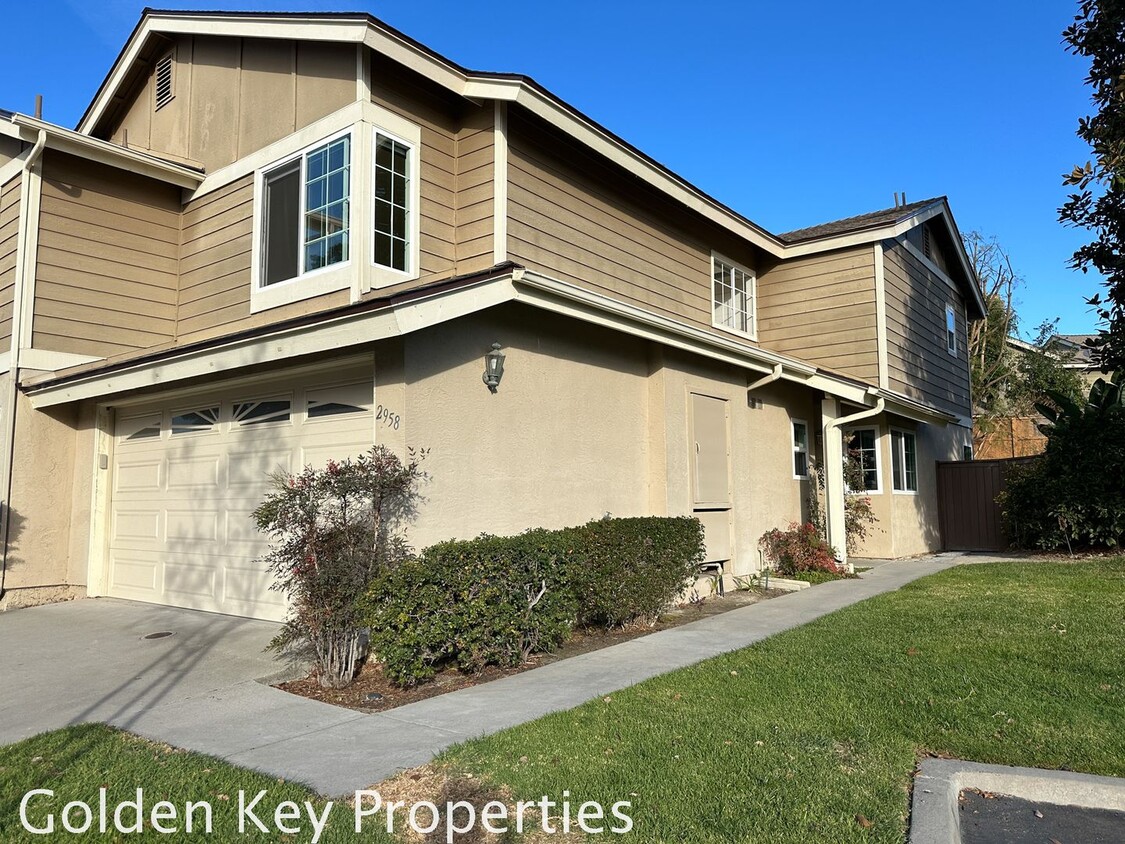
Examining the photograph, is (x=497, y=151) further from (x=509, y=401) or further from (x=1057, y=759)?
(x=1057, y=759)

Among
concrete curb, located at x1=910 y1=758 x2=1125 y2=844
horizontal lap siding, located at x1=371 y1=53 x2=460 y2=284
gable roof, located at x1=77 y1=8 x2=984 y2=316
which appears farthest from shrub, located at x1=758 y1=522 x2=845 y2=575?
concrete curb, located at x1=910 y1=758 x2=1125 y2=844

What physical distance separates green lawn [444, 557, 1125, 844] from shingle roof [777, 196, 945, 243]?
8.70m

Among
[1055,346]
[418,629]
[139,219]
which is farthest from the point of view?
[1055,346]

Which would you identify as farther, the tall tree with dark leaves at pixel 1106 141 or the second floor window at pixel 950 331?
the second floor window at pixel 950 331

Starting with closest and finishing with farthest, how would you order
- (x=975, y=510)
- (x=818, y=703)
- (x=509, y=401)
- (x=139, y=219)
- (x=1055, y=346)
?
(x=818, y=703), (x=509, y=401), (x=139, y=219), (x=975, y=510), (x=1055, y=346)

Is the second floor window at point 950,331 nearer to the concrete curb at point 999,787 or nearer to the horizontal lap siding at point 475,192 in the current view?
the horizontal lap siding at point 475,192

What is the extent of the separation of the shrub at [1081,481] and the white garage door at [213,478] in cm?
1215

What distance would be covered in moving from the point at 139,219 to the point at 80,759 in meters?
8.22

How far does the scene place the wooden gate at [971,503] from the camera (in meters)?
16.4

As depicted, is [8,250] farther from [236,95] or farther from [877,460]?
[877,460]

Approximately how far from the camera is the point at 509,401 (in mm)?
8039

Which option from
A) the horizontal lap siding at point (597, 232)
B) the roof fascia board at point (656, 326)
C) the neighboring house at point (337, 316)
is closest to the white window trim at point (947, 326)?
the neighboring house at point (337, 316)

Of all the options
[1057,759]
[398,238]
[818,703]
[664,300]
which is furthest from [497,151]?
[1057,759]

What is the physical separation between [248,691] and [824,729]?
411 centimetres
